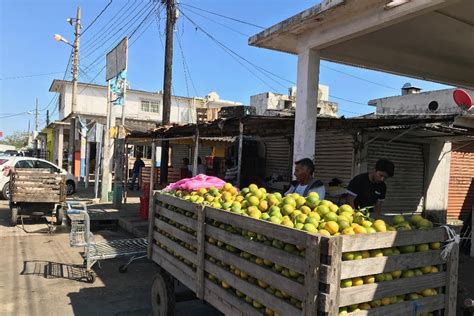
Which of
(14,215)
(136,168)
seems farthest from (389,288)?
(136,168)

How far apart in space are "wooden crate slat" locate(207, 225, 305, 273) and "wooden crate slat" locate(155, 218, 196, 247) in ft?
1.27

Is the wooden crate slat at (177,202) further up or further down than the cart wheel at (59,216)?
further up

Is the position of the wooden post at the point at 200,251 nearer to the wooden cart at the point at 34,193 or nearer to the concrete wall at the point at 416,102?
the wooden cart at the point at 34,193

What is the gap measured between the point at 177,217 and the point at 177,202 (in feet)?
0.49

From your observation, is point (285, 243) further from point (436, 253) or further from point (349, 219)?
point (436, 253)

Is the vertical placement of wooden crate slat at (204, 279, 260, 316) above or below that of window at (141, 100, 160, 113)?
below

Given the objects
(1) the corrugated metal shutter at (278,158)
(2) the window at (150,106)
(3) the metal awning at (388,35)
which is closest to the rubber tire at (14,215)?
(1) the corrugated metal shutter at (278,158)

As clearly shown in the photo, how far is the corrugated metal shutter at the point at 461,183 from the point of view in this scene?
12.6 m

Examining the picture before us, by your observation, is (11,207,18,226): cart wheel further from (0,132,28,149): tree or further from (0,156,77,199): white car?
(0,132,28,149): tree

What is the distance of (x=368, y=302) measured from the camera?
7.90 feet

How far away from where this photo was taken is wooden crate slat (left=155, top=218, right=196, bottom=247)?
3.70m

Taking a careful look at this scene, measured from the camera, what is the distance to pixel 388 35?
6027 mm

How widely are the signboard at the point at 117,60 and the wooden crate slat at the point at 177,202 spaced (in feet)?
31.3

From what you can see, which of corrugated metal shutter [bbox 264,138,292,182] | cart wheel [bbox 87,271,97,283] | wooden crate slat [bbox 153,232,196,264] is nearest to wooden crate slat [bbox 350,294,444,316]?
wooden crate slat [bbox 153,232,196,264]
